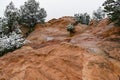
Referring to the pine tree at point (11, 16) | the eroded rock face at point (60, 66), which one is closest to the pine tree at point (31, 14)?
the pine tree at point (11, 16)

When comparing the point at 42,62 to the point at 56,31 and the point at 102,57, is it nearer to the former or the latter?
the point at 102,57

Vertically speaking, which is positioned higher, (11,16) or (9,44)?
(11,16)

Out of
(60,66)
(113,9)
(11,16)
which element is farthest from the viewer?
(11,16)

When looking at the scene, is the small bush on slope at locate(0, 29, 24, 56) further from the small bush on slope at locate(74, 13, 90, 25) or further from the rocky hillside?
the small bush on slope at locate(74, 13, 90, 25)

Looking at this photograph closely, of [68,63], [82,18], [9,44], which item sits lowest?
[68,63]

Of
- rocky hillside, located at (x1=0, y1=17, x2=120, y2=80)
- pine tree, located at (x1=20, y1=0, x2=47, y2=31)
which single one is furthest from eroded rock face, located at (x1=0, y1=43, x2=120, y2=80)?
pine tree, located at (x1=20, y1=0, x2=47, y2=31)

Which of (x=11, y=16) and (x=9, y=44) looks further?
(x=11, y=16)

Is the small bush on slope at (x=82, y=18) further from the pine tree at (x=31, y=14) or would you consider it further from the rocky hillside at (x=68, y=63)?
the rocky hillside at (x=68, y=63)

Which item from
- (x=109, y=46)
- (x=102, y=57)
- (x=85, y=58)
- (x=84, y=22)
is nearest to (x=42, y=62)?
(x=85, y=58)

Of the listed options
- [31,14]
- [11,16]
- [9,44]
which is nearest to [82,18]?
[31,14]

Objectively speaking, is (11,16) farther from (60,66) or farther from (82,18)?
(60,66)

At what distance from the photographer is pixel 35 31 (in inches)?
1853

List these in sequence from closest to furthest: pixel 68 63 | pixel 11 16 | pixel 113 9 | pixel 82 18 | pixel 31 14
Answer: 1. pixel 68 63
2. pixel 113 9
3. pixel 11 16
4. pixel 31 14
5. pixel 82 18

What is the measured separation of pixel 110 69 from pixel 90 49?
405cm
